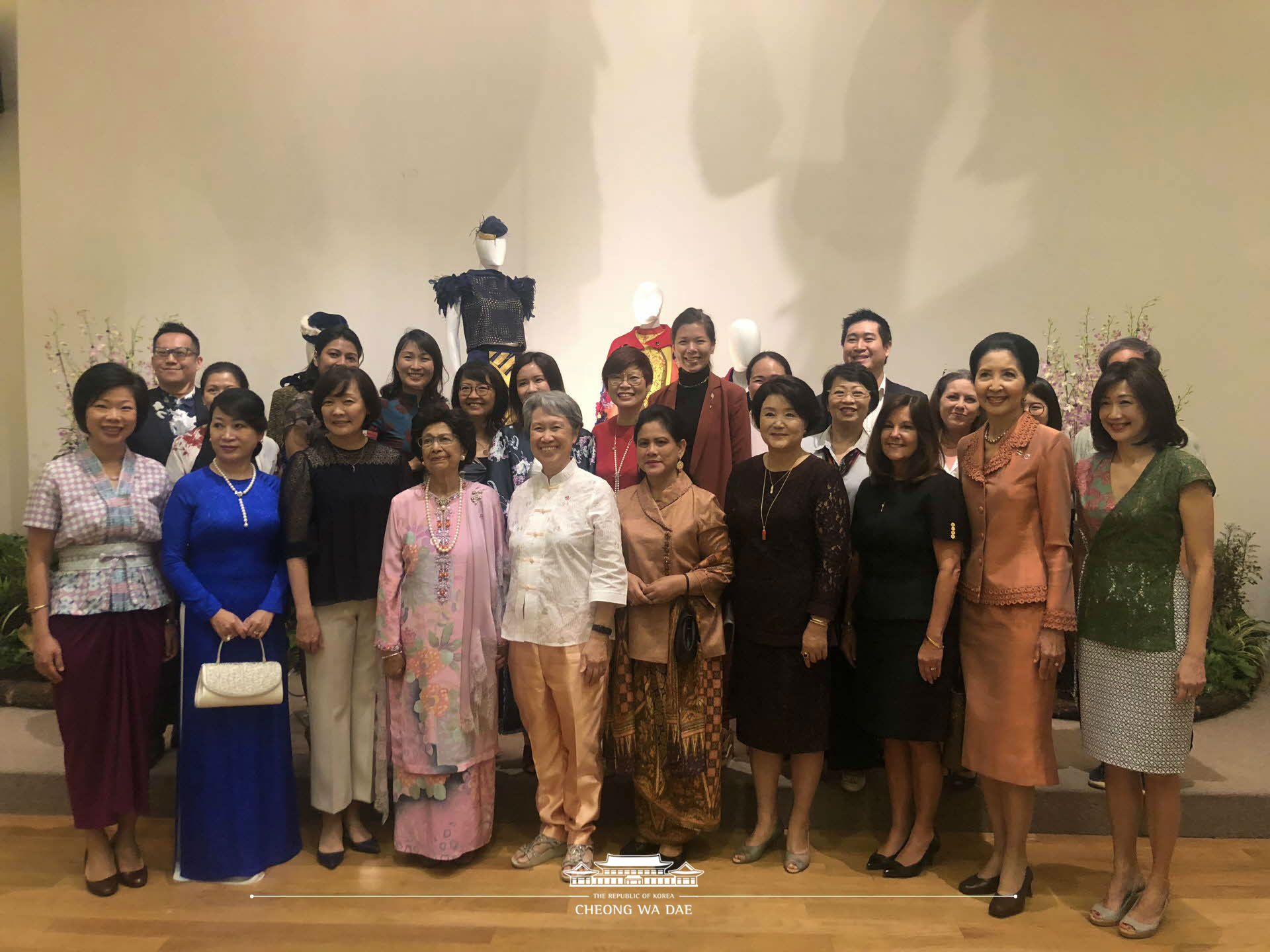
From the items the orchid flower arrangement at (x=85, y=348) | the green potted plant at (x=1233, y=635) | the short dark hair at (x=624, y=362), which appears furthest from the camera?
the orchid flower arrangement at (x=85, y=348)

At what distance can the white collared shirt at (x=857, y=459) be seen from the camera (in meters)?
2.54

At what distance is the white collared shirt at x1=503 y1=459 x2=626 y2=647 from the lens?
237cm

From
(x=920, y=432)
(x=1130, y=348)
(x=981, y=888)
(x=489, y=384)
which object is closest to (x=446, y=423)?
(x=489, y=384)

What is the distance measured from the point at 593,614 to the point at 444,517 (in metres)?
0.56

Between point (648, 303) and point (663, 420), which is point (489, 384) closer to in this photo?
point (663, 420)

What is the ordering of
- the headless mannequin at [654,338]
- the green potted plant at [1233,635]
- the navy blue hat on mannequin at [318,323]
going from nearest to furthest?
the navy blue hat on mannequin at [318,323] < the green potted plant at [1233,635] < the headless mannequin at [654,338]

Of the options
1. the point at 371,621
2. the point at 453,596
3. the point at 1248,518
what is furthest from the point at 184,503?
the point at 1248,518

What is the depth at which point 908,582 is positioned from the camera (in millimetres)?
2322

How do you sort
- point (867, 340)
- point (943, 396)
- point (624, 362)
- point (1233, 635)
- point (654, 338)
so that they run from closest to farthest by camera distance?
point (624, 362) → point (943, 396) → point (867, 340) → point (1233, 635) → point (654, 338)

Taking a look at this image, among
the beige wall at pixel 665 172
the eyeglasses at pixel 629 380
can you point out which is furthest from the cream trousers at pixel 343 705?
the beige wall at pixel 665 172

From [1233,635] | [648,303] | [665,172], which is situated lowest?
[1233,635]

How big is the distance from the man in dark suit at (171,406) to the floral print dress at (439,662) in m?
1.08

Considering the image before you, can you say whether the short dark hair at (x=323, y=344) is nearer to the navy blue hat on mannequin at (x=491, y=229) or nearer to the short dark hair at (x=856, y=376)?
the navy blue hat on mannequin at (x=491, y=229)

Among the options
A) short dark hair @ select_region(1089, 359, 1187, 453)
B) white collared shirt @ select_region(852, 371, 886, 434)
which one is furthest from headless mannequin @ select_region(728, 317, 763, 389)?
short dark hair @ select_region(1089, 359, 1187, 453)
